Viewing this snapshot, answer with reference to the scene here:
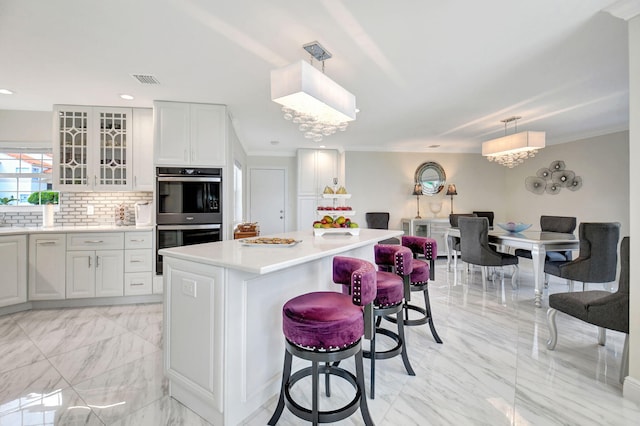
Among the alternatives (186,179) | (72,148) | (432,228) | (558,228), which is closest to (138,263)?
(186,179)

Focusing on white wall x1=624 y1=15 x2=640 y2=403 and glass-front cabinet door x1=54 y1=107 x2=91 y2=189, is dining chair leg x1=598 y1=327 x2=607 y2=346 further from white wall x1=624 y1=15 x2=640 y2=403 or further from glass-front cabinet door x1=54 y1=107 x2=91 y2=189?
glass-front cabinet door x1=54 y1=107 x2=91 y2=189

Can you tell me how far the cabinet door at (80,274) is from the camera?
3283 mm

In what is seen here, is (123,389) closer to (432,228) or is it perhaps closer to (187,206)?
(187,206)

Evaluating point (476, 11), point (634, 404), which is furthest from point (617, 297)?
point (476, 11)

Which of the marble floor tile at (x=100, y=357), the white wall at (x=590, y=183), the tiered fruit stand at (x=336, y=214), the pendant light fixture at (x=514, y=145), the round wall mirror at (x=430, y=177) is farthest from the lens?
the round wall mirror at (x=430, y=177)

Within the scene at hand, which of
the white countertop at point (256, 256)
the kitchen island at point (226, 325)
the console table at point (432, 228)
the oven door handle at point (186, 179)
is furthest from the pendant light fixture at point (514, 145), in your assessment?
the oven door handle at point (186, 179)

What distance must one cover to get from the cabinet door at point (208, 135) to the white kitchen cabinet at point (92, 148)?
905mm

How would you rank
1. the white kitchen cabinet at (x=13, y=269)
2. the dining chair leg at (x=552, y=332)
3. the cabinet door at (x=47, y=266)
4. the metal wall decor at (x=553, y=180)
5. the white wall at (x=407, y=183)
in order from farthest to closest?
the white wall at (x=407, y=183) → the metal wall decor at (x=553, y=180) → the cabinet door at (x=47, y=266) → the white kitchen cabinet at (x=13, y=269) → the dining chair leg at (x=552, y=332)

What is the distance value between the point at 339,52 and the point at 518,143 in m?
3.11

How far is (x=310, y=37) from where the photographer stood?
216cm

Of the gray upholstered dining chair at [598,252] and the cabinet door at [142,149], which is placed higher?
the cabinet door at [142,149]

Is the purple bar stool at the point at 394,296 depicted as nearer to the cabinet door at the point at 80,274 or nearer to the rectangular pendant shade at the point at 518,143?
the rectangular pendant shade at the point at 518,143

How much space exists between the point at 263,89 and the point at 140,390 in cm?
290

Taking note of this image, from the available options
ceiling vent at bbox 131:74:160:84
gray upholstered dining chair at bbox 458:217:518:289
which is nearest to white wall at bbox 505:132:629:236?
gray upholstered dining chair at bbox 458:217:518:289
